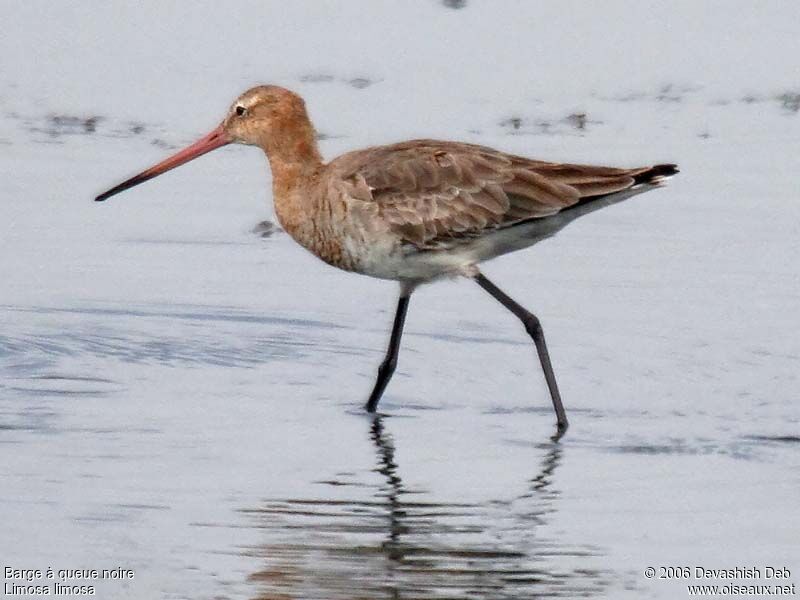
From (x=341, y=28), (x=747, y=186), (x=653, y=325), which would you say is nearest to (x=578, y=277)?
(x=653, y=325)

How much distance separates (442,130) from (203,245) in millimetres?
2810

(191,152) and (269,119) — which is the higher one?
(269,119)

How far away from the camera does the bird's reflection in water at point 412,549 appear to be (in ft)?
23.3

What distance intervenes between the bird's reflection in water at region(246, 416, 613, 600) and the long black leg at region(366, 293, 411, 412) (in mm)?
1270

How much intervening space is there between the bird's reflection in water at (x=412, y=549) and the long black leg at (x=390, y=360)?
50.0 inches

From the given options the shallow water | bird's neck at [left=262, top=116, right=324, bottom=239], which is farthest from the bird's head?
the shallow water

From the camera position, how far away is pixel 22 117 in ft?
47.6

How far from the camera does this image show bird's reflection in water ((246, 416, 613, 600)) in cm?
711

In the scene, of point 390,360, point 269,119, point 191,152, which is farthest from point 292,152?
point 390,360

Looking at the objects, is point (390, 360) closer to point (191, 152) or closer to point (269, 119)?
point (269, 119)

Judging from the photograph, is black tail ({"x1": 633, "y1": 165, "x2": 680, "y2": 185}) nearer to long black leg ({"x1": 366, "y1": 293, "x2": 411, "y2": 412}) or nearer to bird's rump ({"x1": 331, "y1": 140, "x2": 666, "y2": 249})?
bird's rump ({"x1": 331, "y1": 140, "x2": 666, "y2": 249})

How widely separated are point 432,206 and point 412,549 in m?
2.66

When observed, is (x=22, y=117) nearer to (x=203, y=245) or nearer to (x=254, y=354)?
(x=203, y=245)

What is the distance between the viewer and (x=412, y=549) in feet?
24.7
